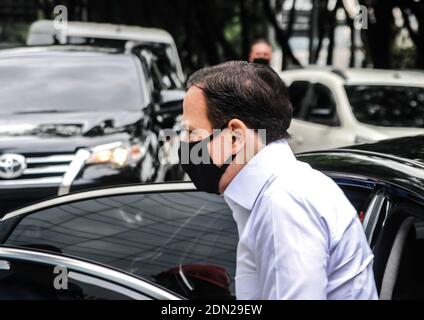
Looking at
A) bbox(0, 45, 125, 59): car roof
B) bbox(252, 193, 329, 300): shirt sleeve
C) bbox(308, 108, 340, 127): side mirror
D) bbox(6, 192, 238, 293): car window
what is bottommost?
bbox(308, 108, 340, 127): side mirror

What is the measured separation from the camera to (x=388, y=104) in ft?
25.7

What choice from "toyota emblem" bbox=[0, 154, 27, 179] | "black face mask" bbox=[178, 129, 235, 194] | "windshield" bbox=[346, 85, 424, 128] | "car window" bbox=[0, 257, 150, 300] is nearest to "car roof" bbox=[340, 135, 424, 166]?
"black face mask" bbox=[178, 129, 235, 194]

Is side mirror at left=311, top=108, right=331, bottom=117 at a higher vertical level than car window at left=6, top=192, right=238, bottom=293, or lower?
lower

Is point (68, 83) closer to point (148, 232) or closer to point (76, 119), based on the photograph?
point (76, 119)

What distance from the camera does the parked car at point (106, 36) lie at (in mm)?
10070

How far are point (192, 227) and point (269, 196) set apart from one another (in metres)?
1.61

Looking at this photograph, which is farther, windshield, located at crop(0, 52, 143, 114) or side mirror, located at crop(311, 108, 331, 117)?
side mirror, located at crop(311, 108, 331, 117)

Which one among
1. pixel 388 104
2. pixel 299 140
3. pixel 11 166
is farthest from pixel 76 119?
pixel 388 104

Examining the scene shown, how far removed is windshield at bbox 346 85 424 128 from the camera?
7574 mm

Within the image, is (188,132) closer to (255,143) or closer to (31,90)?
(255,143)

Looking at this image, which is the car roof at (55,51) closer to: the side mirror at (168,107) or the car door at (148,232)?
the side mirror at (168,107)

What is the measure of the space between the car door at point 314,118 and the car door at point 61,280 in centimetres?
508

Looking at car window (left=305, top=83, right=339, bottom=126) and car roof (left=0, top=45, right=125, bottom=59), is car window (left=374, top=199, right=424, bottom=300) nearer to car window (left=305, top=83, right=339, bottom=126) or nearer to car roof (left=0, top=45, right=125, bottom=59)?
car window (left=305, top=83, right=339, bottom=126)
